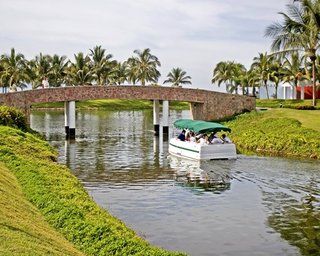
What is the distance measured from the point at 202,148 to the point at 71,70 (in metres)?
69.7

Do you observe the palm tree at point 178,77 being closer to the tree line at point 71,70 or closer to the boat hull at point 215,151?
the tree line at point 71,70

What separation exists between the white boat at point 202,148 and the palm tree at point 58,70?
222 ft

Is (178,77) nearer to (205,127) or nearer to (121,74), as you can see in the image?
(121,74)

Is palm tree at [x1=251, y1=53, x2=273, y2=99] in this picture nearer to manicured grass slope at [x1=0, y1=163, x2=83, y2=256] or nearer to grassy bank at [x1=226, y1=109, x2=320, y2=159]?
grassy bank at [x1=226, y1=109, x2=320, y2=159]

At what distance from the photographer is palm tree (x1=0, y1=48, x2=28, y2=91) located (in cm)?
9462

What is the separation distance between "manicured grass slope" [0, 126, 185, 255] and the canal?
6.18 ft

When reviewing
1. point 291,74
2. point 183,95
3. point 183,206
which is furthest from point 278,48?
point 183,206

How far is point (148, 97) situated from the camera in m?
60.2

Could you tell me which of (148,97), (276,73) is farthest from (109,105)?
(148,97)

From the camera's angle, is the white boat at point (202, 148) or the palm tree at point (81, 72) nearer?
the white boat at point (202, 148)

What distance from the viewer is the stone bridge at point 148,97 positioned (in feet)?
179

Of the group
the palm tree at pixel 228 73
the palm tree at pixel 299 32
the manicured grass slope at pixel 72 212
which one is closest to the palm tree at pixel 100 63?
the palm tree at pixel 228 73

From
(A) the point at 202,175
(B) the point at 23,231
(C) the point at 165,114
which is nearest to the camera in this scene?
(B) the point at 23,231

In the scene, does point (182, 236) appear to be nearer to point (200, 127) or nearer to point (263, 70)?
point (200, 127)
